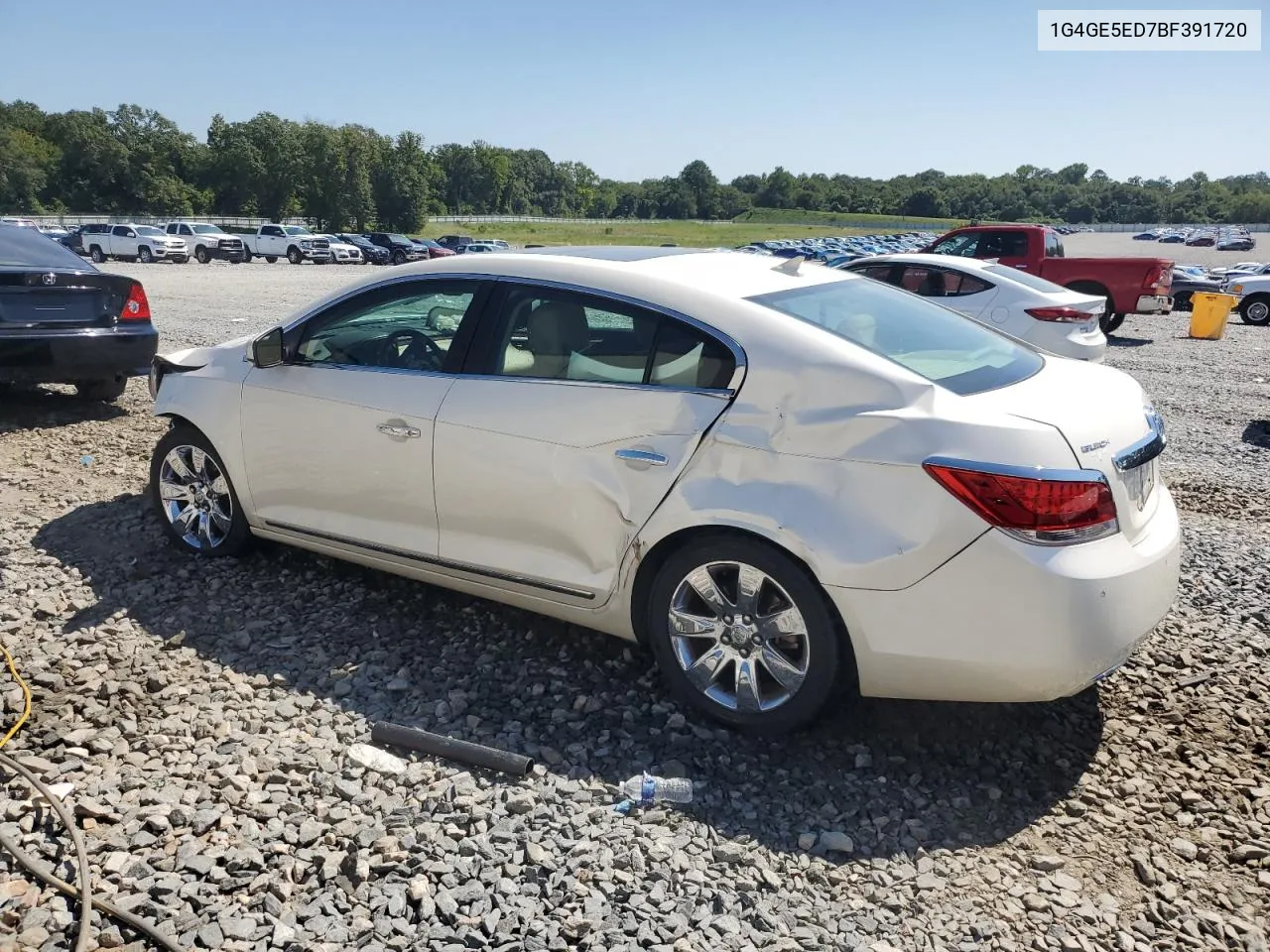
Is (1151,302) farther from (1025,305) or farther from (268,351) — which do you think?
(268,351)

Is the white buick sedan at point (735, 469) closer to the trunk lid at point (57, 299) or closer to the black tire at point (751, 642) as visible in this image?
the black tire at point (751, 642)

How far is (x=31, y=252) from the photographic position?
25.8ft

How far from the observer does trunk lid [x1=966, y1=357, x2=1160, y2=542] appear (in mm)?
3072

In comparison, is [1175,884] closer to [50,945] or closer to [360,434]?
[50,945]

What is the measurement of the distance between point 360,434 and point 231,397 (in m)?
0.94

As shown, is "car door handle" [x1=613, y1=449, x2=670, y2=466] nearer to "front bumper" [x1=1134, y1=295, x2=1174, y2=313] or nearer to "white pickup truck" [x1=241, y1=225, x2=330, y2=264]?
"front bumper" [x1=1134, y1=295, x2=1174, y2=313]

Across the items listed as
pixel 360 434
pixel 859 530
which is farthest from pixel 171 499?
pixel 859 530

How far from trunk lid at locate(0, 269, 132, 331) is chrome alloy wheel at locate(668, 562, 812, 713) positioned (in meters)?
6.28

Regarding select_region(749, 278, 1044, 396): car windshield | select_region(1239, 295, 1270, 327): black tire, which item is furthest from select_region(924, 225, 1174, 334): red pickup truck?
select_region(749, 278, 1044, 396): car windshield

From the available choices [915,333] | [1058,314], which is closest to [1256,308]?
[1058,314]

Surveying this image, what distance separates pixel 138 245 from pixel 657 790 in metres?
44.3

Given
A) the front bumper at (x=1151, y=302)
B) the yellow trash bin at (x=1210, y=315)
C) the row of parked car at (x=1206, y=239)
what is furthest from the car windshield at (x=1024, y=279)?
the row of parked car at (x=1206, y=239)

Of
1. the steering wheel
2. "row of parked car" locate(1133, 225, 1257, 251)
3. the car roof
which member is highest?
"row of parked car" locate(1133, 225, 1257, 251)

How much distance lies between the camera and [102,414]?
27.8 feet
